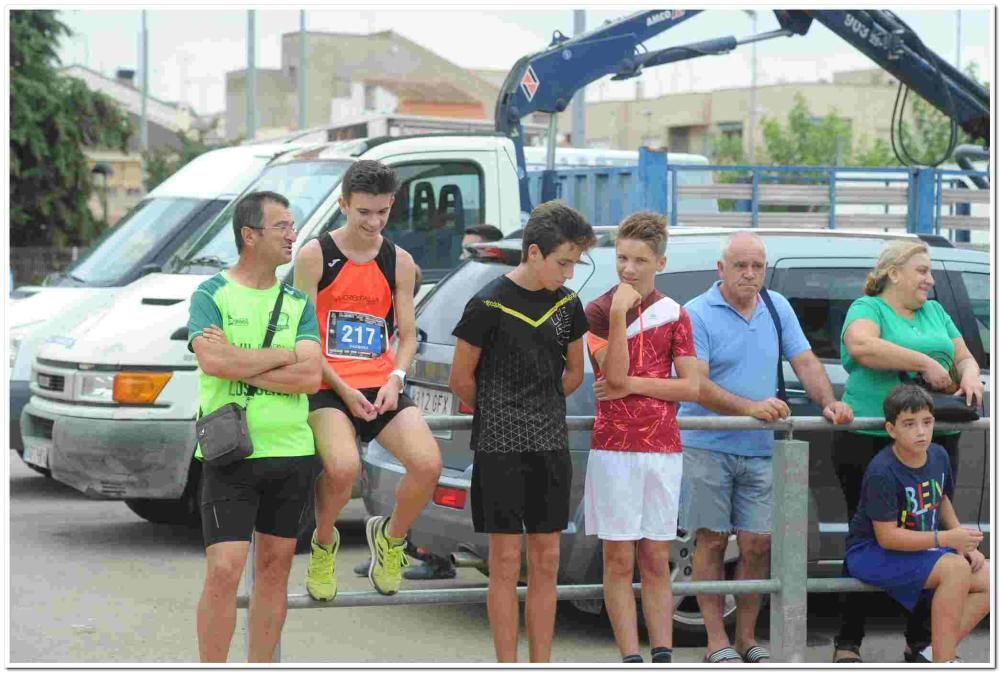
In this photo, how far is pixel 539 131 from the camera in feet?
50.6

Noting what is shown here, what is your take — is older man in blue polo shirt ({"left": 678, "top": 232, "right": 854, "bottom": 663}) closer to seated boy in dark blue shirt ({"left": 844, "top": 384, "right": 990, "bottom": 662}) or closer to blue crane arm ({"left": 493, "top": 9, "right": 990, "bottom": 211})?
seated boy in dark blue shirt ({"left": 844, "top": 384, "right": 990, "bottom": 662})

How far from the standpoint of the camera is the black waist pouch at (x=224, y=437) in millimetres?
4898

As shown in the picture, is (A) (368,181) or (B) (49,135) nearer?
(A) (368,181)

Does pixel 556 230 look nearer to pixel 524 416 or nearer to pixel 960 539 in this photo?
pixel 524 416

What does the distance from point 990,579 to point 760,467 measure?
3.16ft

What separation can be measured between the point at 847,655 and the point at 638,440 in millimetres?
1370

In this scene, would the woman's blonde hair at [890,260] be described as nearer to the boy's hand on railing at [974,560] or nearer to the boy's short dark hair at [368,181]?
the boy's hand on railing at [974,560]

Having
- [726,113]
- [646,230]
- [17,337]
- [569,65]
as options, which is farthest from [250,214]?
[726,113]

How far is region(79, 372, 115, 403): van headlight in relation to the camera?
29.9ft

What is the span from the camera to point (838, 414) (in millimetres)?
5852

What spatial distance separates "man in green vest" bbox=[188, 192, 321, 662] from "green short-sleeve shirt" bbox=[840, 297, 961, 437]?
2.34 m

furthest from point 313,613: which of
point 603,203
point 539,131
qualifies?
point 539,131

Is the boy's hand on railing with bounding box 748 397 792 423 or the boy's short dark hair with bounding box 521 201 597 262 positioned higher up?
the boy's short dark hair with bounding box 521 201 597 262

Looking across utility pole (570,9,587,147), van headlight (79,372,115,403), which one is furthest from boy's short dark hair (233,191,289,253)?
utility pole (570,9,587,147)
